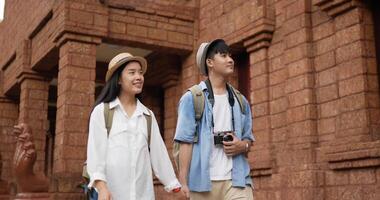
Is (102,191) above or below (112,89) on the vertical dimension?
below

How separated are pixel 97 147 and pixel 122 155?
161 millimetres

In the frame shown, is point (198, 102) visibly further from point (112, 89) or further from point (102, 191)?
point (102, 191)

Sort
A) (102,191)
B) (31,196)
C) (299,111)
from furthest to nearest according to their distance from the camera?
(31,196) < (299,111) < (102,191)

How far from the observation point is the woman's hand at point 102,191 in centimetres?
294

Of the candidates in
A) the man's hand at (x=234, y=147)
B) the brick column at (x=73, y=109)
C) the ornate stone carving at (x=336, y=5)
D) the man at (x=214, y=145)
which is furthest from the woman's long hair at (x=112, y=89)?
the brick column at (x=73, y=109)

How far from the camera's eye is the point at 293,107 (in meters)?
7.59

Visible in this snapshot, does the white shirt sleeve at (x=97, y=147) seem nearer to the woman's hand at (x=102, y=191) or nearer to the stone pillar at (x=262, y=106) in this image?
the woman's hand at (x=102, y=191)

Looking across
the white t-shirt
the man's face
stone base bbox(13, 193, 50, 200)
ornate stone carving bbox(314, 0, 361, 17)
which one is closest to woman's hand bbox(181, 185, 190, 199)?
the white t-shirt

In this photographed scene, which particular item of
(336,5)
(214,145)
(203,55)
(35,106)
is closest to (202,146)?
(214,145)

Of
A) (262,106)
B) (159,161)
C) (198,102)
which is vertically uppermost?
(262,106)

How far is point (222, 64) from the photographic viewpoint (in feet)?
12.1

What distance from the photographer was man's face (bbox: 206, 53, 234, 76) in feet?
12.0

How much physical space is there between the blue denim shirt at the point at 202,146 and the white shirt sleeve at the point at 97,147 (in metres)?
0.54

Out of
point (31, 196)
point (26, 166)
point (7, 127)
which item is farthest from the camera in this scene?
point (7, 127)
